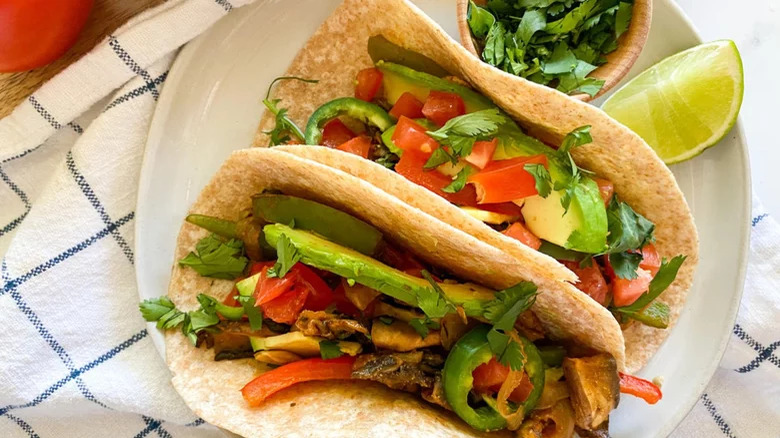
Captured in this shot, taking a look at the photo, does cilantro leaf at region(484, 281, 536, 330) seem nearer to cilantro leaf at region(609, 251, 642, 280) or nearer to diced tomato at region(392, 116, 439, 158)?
cilantro leaf at region(609, 251, 642, 280)

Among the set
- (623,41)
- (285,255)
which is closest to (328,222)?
(285,255)

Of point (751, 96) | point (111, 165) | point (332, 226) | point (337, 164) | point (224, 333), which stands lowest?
point (751, 96)

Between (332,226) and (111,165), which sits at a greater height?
(111,165)

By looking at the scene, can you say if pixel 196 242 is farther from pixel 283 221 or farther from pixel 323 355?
pixel 323 355

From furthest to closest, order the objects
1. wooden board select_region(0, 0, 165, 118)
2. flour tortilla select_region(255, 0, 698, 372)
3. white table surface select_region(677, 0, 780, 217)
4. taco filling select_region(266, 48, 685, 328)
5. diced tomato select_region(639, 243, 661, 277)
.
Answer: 1. white table surface select_region(677, 0, 780, 217)
2. wooden board select_region(0, 0, 165, 118)
3. diced tomato select_region(639, 243, 661, 277)
4. taco filling select_region(266, 48, 685, 328)
5. flour tortilla select_region(255, 0, 698, 372)

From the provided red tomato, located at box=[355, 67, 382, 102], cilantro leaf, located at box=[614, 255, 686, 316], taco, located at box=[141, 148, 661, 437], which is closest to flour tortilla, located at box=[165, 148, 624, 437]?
taco, located at box=[141, 148, 661, 437]

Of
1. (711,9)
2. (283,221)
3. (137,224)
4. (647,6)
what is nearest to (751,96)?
(711,9)

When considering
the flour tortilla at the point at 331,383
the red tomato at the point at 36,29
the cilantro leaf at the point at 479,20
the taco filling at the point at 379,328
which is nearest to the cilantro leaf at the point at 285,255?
the taco filling at the point at 379,328
